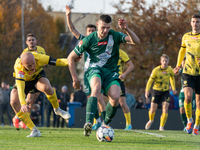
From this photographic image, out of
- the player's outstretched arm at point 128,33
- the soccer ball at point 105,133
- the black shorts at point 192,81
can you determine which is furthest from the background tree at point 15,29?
the soccer ball at point 105,133

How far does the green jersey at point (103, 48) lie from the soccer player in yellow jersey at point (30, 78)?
0.91 metres

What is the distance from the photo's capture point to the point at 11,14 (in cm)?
2992

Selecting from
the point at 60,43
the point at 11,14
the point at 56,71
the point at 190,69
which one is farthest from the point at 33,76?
the point at 60,43

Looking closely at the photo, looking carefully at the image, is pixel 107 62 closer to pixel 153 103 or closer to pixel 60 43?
pixel 153 103

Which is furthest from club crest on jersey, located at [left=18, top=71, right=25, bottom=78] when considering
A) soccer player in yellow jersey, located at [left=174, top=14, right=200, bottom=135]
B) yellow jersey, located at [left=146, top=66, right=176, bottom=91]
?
yellow jersey, located at [left=146, top=66, right=176, bottom=91]

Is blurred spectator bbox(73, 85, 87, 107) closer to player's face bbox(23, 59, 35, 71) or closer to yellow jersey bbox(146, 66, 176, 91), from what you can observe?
yellow jersey bbox(146, 66, 176, 91)

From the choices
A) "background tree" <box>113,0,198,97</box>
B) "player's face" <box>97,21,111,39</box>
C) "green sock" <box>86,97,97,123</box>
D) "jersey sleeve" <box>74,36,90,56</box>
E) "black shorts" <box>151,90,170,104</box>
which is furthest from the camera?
"background tree" <box>113,0,198,97</box>

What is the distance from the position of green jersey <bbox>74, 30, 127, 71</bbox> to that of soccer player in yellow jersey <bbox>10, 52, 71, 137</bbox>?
913 millimetres

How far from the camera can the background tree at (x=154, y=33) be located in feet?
76.9

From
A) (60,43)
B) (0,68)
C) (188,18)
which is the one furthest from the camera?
(60,43)

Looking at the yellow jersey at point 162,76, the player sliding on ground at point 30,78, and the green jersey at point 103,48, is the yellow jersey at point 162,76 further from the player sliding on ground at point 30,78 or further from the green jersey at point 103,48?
the green jersey at point 103,48

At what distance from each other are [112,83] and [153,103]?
6.02 meters

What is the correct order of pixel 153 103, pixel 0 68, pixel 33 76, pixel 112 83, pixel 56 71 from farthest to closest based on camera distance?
pixel 56 71 < pixel 0 68 < pixel 153 103 < pixel 33 76 < pixel 112 83

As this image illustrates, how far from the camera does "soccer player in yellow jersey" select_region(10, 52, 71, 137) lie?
7.12 meters
